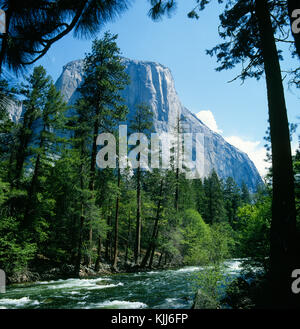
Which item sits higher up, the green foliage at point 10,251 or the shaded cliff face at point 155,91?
the shaded cliff face at point 155,91

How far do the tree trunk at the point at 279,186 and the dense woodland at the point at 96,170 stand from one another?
0.05 feet

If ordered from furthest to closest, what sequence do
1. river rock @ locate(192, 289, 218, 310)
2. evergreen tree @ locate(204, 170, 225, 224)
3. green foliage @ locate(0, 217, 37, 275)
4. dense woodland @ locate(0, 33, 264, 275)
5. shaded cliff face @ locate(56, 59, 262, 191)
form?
shaded cliff face @ locate(56, 59, 262, 191) → evergreen tree @ locate(204, 170, 225, 224) → dense woodland @ locate(0, 33, 264, 275) → green foliage @ locate(0, 217, 37, 275) → river rock @ locate(192, 289, 218, 310)

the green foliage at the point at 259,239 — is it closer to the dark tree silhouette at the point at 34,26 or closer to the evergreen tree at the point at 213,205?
the dark tree silhouette at the point at 34,26

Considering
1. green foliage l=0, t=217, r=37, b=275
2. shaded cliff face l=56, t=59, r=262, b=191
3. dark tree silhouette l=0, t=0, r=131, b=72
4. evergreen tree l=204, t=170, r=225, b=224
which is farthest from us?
shaded cliff face l=56, t=59, r=262, b=191

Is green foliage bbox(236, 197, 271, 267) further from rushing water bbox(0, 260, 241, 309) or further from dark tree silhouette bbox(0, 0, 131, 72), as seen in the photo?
dark tree silhouette bbox(0, 0, 131, 72)

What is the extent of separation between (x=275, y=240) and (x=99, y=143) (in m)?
12.6

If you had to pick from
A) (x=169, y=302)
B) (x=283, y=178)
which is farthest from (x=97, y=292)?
(x=283, y=178)

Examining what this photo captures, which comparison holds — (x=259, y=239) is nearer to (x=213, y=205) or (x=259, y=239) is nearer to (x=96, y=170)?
(x=96, y=170)

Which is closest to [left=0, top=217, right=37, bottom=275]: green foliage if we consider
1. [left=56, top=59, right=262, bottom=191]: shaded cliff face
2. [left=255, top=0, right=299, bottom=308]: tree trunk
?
[left=255, top=0, right=299, bottom=308]: tree trunk

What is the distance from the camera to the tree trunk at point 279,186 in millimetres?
3107

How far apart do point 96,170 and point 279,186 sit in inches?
632

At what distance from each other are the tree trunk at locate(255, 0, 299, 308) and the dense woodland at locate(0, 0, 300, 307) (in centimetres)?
1

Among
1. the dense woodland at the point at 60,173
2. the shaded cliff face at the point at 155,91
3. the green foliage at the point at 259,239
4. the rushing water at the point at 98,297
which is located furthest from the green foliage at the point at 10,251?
the shaded cliff face at the point at 155,91

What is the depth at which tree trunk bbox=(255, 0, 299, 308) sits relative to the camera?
10.2ft
